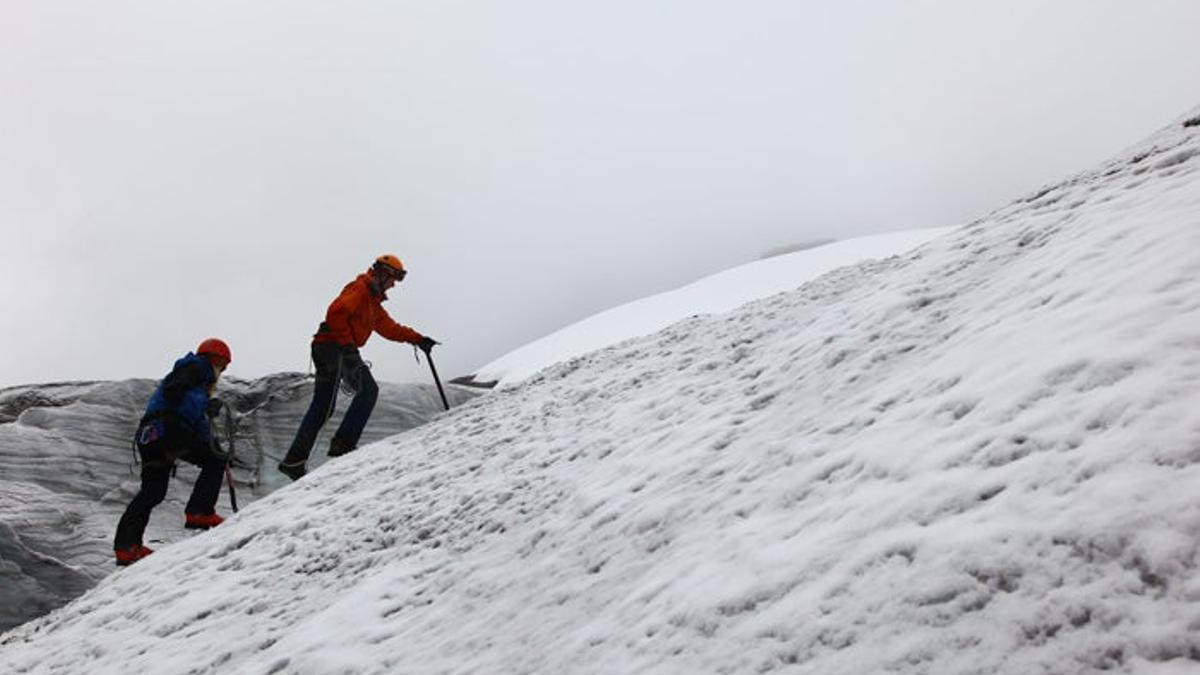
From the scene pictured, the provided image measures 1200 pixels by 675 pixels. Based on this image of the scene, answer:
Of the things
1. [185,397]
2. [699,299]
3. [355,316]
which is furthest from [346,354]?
[699,299]

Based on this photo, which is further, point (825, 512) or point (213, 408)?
point (213, 408)

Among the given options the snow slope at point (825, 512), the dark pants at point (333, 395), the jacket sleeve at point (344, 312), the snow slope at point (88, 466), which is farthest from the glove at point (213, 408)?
the snow slope at point (88, 466)

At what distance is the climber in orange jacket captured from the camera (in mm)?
11031

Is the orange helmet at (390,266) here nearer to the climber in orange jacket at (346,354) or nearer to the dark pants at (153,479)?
the climber in orange jacket at (346,354)

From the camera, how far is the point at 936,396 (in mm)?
4273

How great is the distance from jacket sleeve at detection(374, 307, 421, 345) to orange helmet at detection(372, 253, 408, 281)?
59cm

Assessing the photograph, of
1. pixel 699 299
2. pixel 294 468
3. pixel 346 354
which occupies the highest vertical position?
pixel 346 354

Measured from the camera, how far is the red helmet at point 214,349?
1015 centimetres

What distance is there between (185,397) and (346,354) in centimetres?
216

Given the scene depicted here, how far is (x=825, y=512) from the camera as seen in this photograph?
3842 millimetres

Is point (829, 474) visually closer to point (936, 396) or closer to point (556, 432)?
point (936, 396)

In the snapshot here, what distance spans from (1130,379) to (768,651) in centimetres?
181

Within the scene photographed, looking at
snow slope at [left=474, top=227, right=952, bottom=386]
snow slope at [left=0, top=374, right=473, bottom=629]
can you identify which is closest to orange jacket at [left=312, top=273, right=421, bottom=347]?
snow slope at [left=0, top=374, right=473, bottom=629]

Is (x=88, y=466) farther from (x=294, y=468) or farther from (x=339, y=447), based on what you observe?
(x=339, y=447)
